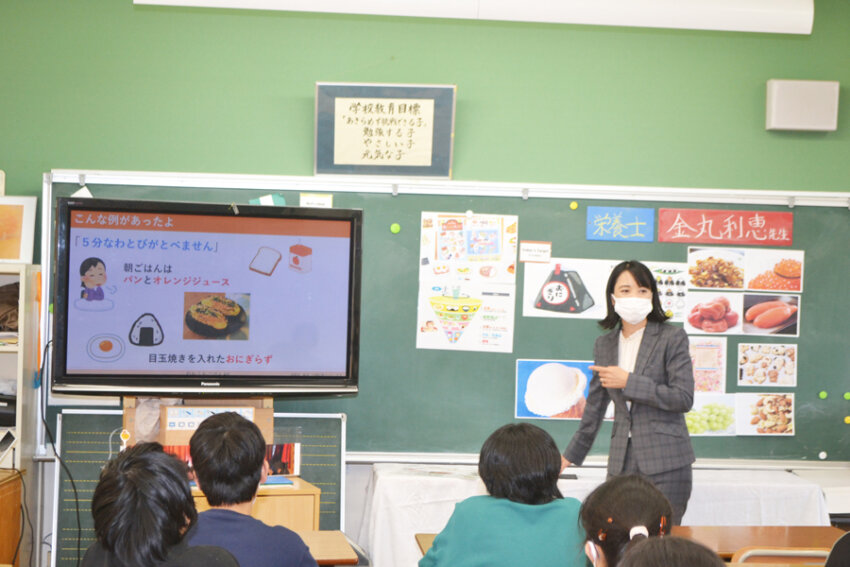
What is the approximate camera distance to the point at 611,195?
3.79m

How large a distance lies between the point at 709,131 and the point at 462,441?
6.29 ft

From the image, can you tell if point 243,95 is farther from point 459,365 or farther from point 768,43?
point 768,43

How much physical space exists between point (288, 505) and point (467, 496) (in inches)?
33.2

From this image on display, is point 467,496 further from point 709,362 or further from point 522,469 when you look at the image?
point 522,469

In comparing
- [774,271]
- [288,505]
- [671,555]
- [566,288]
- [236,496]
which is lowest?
[288,505]

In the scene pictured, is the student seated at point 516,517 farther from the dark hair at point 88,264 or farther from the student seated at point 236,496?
the dark hair at point 88,264

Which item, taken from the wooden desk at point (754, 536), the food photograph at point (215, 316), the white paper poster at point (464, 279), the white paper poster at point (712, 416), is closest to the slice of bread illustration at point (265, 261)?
the food photograph at point (215, 316)

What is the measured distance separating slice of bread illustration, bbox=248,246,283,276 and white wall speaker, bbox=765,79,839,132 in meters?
2.46

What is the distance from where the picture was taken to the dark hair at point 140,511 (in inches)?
54.6

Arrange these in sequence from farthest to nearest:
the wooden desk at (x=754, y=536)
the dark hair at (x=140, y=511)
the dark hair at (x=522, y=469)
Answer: the wooden desk at (x=754, y=536) < the dark hair at (x=522, y=469) < the dark hair at (x=140, y=511)

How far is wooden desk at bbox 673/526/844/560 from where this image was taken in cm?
224

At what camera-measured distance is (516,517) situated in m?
1.70

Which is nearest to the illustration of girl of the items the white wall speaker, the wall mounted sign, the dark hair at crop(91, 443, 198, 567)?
the wall mounted sign

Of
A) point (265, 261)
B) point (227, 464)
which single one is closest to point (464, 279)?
point (265, 261)
